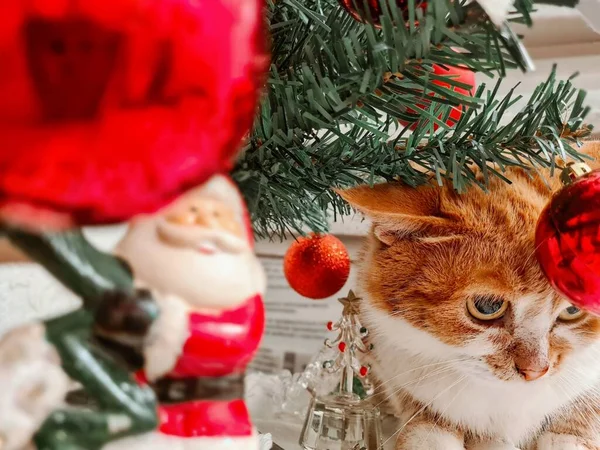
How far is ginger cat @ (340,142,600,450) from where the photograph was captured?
0.43 metres

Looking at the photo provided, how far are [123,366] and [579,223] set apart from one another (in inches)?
10.9

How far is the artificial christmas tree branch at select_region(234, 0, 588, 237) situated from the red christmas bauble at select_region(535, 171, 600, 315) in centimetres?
7

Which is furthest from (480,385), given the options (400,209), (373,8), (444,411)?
(373,8)

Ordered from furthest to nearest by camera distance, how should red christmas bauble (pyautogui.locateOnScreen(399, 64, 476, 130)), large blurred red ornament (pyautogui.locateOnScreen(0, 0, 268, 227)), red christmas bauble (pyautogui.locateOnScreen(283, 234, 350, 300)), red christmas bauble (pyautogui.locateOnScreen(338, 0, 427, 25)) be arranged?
red christmas bauble (pyautogui.locateOnScreen(283, 234, 350, 300))
red christmas bauble (pyautogui.locateOnScreen(399, 64, 476, 130))
red christmas bauble (pyautogui.locateOnScreen(338, 0, 427, 25))
large blurred red ornament (pyautogui.locateOnScreen(0, 0, 268, 227))

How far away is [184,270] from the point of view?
0.19 meters

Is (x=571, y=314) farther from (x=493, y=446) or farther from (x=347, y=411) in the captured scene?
(x=347, y=411)

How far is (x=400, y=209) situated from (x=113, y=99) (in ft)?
1.16

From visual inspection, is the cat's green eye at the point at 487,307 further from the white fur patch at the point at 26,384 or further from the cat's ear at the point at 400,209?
the white fur patch at the point at 26,384

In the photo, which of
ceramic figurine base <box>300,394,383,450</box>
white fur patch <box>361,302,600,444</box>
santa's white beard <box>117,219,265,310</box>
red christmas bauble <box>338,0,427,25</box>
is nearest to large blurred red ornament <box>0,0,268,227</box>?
santa's white beard <box>117,219,265,310</box>

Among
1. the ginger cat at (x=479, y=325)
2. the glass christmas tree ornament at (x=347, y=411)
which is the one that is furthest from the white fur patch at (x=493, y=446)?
the glass christmas tree ornament at (x=347, y=411)

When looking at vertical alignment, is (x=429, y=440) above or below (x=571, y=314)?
below

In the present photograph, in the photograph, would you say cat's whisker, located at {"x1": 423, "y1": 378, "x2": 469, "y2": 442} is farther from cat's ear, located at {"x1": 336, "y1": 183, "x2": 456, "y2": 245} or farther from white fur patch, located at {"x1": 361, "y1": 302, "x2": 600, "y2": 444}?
cat's ear, located at {"x1": 336, "y1": 183, "x2": 456, "y2": 245}

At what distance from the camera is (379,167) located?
437 mm

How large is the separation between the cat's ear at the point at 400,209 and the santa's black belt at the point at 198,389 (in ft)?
0.84
